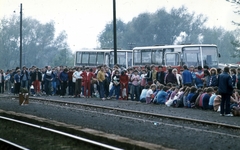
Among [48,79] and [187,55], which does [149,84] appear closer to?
[187,55]

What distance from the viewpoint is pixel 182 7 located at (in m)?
84.6

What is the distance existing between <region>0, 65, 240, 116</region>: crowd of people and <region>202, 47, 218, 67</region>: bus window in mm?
5170

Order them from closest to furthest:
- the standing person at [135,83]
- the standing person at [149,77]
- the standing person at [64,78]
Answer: the standing person at [149,77], the standing person at [135,83], the standing person at [64,78]

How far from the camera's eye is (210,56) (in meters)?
32.8

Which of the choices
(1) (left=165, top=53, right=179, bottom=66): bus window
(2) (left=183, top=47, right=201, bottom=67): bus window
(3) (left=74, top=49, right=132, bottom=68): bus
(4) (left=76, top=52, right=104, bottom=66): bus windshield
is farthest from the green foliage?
(2) (left=183, top=47, right=201, bottom=67): bus window

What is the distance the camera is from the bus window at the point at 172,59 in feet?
110

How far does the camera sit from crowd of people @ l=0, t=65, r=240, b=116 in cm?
1928

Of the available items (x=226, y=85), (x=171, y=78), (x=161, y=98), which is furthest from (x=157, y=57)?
(x=226, y=85)

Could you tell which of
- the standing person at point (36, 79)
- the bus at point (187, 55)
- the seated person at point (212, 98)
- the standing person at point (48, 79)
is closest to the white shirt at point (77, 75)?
the standing person at point (48, 79)

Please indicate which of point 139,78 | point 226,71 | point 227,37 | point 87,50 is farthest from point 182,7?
point 226,71

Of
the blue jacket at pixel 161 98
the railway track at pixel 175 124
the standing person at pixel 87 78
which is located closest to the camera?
the railway track at pixel 175 124

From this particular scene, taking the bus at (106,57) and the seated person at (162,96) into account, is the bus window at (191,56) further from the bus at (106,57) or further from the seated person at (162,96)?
the bus at (106,57)

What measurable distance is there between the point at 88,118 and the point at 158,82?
29.6 feet

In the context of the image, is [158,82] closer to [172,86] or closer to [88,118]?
[172,86]
